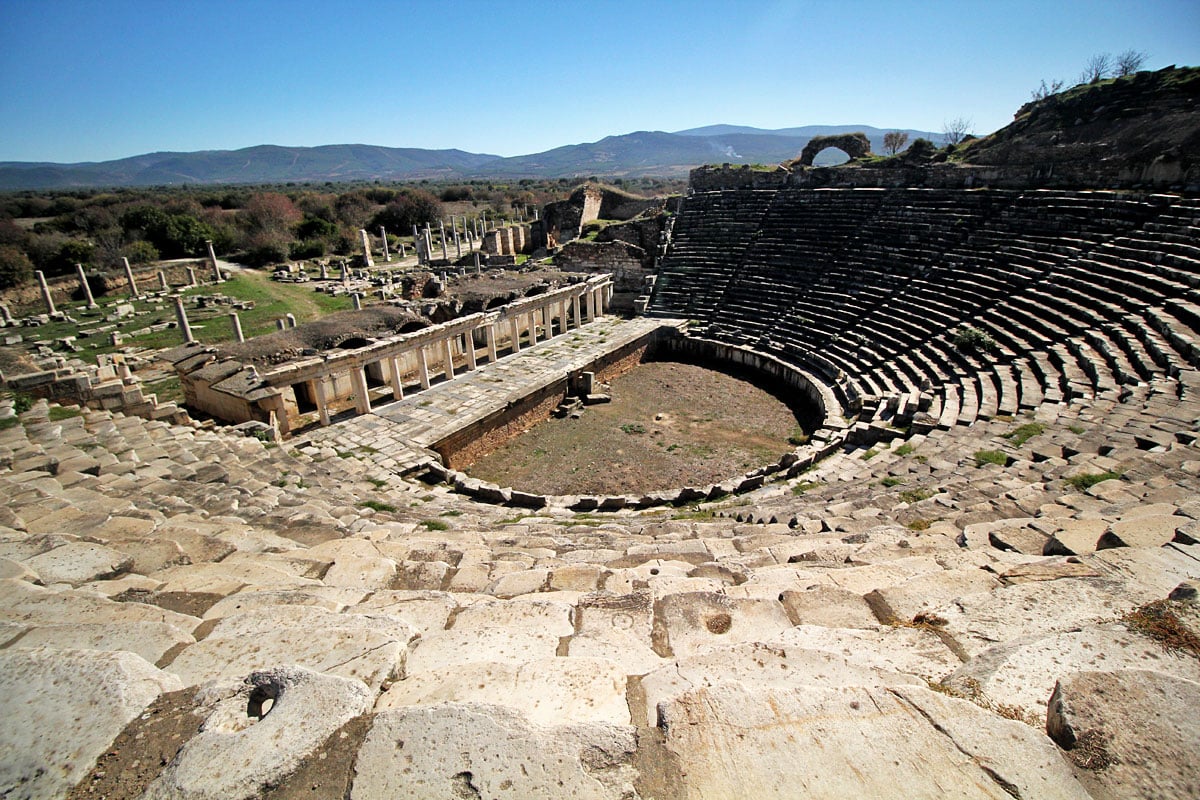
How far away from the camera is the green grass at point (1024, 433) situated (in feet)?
28.4

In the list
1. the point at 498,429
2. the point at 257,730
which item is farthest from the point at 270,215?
the point at 257,730

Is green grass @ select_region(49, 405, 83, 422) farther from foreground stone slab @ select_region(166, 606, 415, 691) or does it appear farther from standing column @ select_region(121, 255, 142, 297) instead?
standing column @ select_region(121, 255, 142, 297)

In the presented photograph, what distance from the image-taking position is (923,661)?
2666 mm

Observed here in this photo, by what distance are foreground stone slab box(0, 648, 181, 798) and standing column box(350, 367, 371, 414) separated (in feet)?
38.7

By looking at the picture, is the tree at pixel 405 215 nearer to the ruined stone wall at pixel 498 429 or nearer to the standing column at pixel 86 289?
the standing column at pixel 86 289

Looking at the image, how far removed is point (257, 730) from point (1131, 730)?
3.28 m

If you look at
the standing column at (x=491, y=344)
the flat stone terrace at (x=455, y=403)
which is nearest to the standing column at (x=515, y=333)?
the flat stone terrace at (x=455, y=403)

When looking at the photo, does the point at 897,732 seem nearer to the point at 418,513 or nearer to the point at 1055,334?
the point at 418,513

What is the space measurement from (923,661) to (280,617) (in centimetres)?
354

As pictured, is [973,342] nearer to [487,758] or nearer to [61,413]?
[487,758]

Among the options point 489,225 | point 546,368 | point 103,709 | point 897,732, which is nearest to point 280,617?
point 103,709

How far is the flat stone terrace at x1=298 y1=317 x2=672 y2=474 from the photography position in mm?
12305

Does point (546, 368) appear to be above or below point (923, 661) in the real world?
below

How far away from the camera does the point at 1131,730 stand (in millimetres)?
1988
